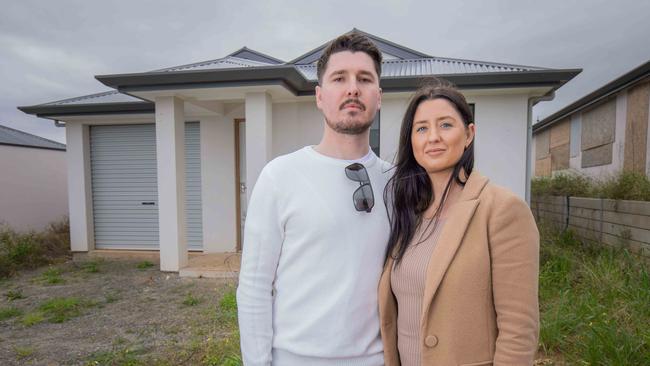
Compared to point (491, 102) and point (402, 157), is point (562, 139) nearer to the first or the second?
point (491, 102)

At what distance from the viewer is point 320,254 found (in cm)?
136

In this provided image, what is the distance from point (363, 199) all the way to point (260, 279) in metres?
0.50

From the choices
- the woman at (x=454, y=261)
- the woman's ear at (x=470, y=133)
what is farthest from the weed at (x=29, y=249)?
the woman's ear at (x=470, y=133)

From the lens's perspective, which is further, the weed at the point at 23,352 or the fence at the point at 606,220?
the fence at the point at 606,220

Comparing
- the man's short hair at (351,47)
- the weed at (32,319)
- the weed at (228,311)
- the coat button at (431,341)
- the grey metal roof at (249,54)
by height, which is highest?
the grey metal roof at (249,54)

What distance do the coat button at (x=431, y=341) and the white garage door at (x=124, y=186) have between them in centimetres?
755

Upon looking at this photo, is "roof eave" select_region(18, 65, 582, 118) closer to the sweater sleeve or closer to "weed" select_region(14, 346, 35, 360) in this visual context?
"weed" select_region(14, 346, 35, 360)

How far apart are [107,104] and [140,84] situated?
206 cm

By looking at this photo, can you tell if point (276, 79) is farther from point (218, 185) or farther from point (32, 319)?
point (32, 319)

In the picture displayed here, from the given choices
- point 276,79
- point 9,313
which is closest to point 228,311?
point 9,313

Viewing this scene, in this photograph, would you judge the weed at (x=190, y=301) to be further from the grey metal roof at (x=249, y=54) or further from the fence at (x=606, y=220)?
the grey metal roof at (x=249, y=54)

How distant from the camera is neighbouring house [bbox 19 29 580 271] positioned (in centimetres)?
551

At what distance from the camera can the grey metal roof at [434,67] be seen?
19.5ft

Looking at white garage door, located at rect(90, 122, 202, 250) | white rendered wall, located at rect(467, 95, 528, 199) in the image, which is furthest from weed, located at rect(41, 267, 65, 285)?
white rendered wall, located at rect(467, 95, 528, 199)
